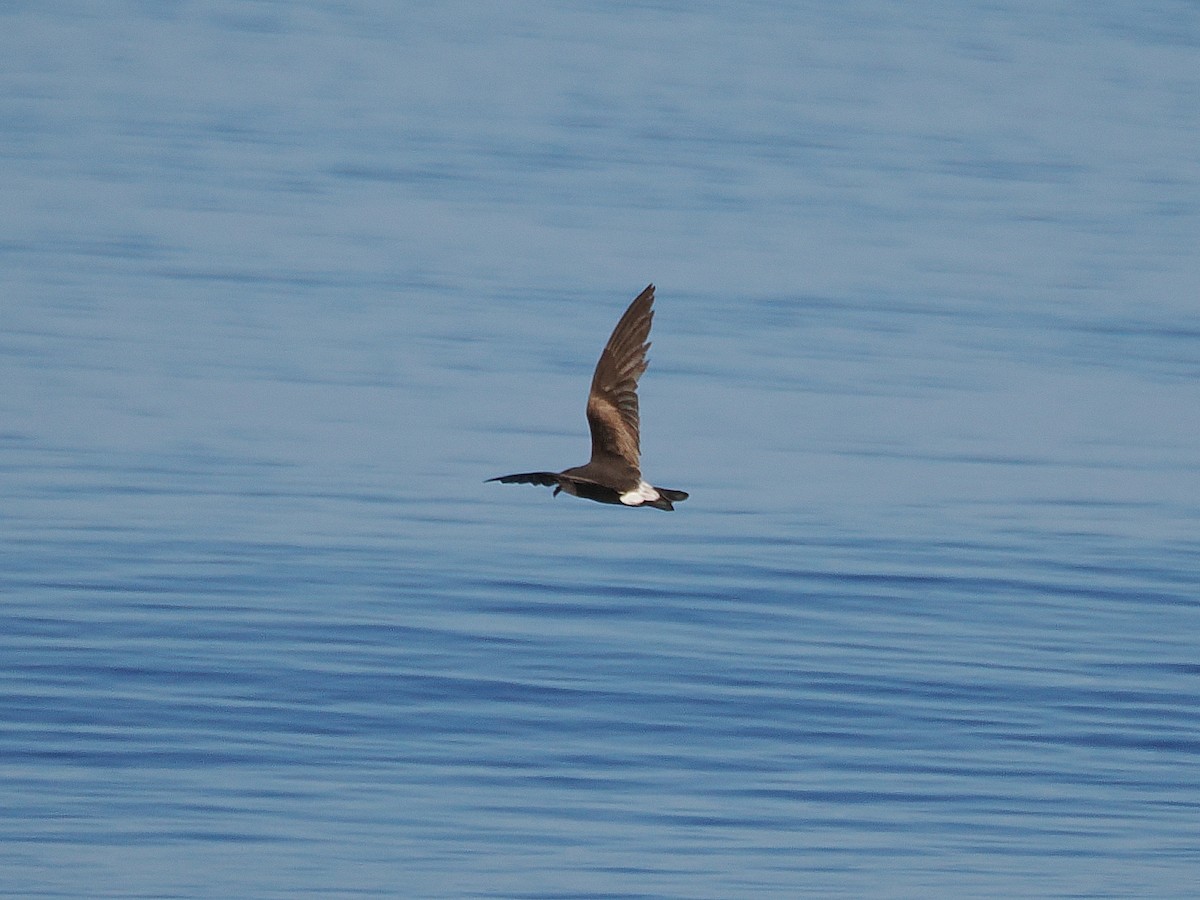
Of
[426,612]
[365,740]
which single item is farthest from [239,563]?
[365,740]

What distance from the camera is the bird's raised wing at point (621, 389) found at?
9156 millimetres

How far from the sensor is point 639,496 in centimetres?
854

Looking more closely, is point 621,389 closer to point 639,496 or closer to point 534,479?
point 639,496

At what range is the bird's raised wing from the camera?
30.0 ft

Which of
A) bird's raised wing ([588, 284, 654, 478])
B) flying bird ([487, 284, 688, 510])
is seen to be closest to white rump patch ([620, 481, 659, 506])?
flying bird ([487, 284, 688, 510])

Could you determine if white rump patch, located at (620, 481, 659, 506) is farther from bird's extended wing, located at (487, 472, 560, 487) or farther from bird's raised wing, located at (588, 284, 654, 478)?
bird's raised wing, located at (588, 284, 654, 478)

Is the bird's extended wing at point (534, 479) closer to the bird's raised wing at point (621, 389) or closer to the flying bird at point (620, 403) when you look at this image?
the flying bird at point (620, 403)

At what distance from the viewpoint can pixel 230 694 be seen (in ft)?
35.2

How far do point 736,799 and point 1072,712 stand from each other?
6.38 ft

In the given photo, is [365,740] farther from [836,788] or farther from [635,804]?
[836,788]

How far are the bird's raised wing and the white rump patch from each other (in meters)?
0.43

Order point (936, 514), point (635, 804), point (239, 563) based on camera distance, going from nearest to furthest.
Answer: point (635, 804) < point (239, 563) < point (936, 514)

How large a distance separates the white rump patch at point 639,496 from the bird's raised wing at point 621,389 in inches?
16.8

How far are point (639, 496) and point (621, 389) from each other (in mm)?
896
